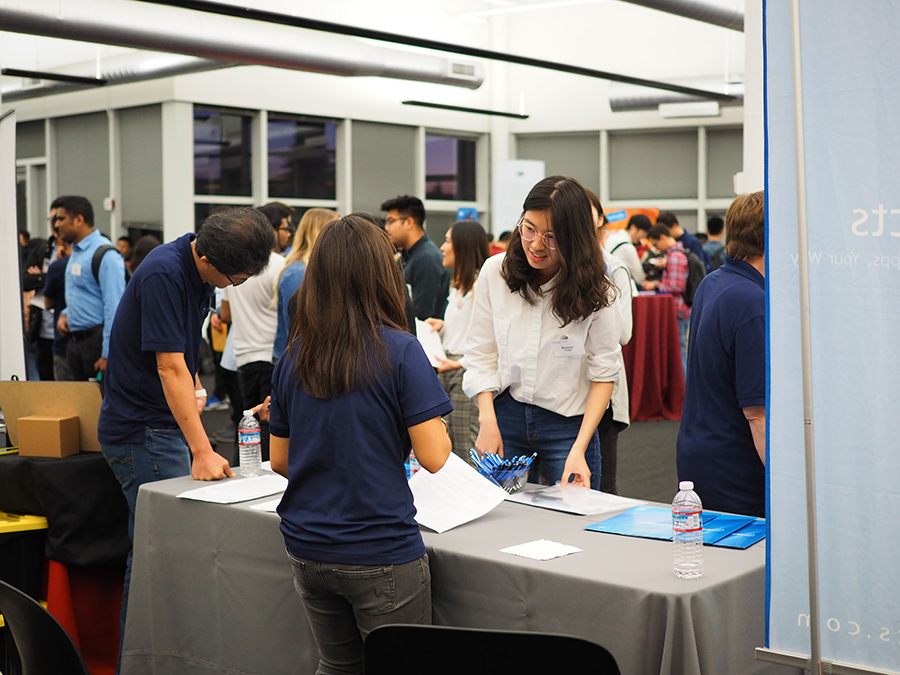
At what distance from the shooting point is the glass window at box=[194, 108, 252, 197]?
1029 centimetres

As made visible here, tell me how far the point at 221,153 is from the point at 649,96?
510 centimetres

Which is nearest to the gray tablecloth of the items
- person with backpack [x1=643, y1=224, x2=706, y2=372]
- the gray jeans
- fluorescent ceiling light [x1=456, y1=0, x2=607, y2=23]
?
the gray jeans

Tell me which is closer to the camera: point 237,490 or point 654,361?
point 237,490

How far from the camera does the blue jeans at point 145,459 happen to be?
2.55 meters

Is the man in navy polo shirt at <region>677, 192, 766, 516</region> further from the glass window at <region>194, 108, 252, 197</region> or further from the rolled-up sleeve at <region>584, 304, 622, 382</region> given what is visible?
the glass window at <region>194, 108, 252, 197</region>

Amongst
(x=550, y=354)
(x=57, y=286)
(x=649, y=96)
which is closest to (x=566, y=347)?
(x=550, y=354)

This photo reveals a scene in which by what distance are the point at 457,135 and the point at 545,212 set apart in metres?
10.9

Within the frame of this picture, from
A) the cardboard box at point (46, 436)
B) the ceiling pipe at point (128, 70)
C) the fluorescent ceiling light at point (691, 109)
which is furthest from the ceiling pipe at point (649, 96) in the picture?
the cardboard box at point (46, 436)

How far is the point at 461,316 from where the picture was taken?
14.8 feet

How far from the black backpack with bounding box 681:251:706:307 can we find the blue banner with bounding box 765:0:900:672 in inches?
263

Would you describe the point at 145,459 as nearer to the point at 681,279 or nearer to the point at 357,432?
the point at 357,432

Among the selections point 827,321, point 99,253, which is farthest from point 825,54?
point 99,253

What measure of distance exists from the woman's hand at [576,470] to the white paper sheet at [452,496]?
0.21 m

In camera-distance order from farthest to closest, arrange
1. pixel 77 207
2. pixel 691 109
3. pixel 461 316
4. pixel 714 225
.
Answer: pixel 691 109
pixel 714 225
pixel 77 207
pixel 461 316
